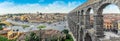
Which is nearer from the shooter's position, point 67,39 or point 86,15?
point 86,15

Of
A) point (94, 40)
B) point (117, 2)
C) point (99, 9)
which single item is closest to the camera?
point (117, 2)

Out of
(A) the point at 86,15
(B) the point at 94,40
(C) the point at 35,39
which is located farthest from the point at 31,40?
(B) the point at 94,40

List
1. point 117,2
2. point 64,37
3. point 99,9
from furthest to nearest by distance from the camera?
1. point 64,37
2. point 99,9
3. point 117,2

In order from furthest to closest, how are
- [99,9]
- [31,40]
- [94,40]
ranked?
[31,40]
[94,40]
[99,9]

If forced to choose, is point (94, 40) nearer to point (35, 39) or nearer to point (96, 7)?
point (96, 7)

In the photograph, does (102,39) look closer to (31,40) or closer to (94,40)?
(94,40)

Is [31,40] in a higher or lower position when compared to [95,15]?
lower

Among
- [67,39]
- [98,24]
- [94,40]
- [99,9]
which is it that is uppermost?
[99,9]

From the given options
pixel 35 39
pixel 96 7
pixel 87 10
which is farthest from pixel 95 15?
pixel 35 39

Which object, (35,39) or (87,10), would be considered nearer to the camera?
(87,10)
